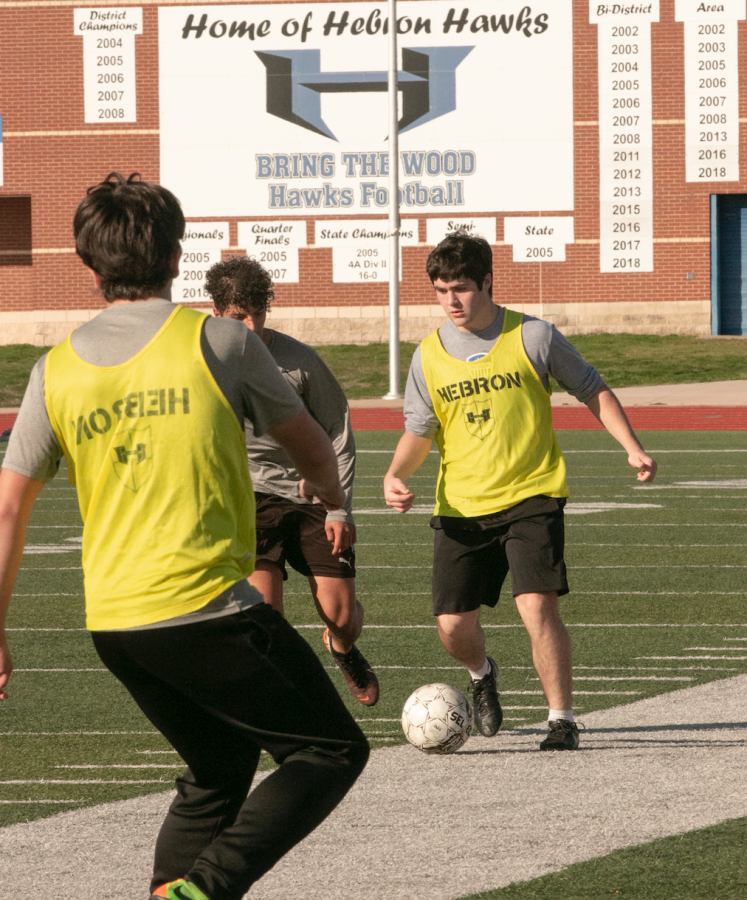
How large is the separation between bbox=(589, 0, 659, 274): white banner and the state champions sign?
86cm

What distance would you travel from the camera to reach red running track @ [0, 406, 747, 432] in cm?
2530

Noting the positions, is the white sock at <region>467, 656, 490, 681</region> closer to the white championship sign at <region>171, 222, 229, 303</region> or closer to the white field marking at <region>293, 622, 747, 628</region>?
the white field marking at <region>293, 622, 747, 628</region>

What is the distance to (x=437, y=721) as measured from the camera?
20.4 ft

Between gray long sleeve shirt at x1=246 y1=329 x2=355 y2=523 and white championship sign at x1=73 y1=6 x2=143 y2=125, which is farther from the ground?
white championship sign at x1=73 y1=6 x2=143 y2=125

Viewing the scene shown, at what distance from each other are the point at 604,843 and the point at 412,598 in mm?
5668

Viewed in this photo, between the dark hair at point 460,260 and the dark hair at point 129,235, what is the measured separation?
10.0 feet

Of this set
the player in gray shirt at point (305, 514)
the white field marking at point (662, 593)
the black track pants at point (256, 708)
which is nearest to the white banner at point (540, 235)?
the white field marking at point (662, 593)

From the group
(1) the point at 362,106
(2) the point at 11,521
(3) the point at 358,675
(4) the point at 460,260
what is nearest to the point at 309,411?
(4) the point at 460,260

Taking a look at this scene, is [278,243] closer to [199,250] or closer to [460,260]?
[199,250]

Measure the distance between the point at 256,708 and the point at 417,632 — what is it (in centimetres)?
593

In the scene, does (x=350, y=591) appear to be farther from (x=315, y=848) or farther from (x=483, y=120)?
(x=483, y=120)

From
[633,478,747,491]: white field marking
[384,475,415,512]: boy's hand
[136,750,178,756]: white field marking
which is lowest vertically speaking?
[136,750,178,756]: white field marking

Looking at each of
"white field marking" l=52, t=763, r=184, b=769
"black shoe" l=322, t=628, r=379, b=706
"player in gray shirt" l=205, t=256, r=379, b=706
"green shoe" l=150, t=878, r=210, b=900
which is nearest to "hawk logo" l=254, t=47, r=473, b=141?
"player in gray shirt" l=205, t=256, r=379, b=706

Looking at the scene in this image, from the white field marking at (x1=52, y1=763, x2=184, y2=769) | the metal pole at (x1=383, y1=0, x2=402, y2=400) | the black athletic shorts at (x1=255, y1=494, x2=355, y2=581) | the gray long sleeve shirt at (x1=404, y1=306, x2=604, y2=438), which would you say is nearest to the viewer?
the white field marking at (x1=52, y1=763, x2=184, y2=769)
